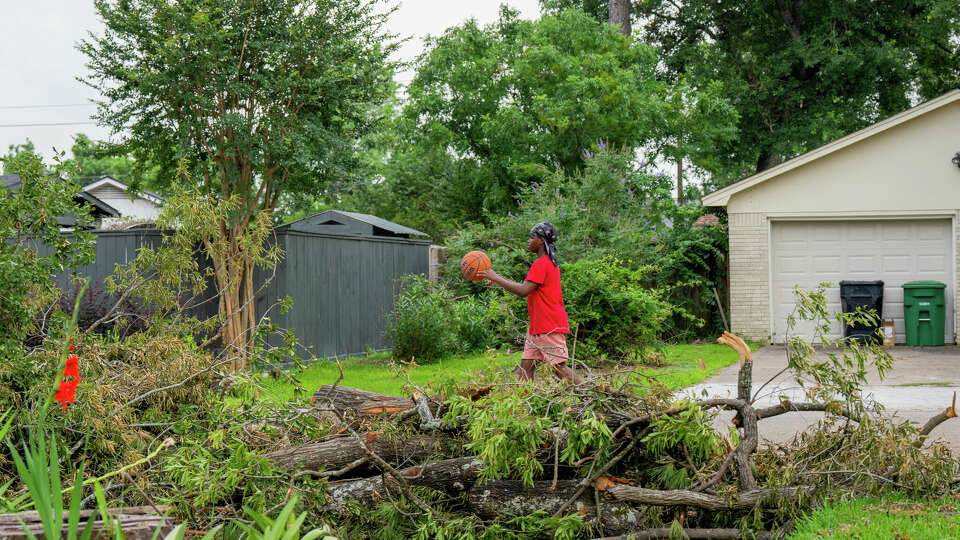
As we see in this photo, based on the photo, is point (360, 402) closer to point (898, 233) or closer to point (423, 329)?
point (423, 329)

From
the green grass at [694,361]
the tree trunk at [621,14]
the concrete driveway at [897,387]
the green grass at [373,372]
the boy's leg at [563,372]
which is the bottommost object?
the concrete driveway at [897,387]

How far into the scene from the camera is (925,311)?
1489 cm

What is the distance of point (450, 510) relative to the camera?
476 centimetres

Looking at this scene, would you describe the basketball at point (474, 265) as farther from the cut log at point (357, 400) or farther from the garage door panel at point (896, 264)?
the garage door panel at point (896, 264)

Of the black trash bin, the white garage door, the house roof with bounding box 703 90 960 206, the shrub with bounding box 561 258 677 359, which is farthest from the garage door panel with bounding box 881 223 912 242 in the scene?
the shrub with bounding box 561 258 677 359

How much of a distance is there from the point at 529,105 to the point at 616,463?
17.8m

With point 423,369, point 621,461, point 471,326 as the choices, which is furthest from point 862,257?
point 621,461

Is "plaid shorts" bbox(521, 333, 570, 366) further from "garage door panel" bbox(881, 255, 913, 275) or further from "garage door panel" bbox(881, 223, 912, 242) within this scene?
"garage door panel" bbox(881, 223, 912, 242)

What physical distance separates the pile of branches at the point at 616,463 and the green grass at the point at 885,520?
12cm

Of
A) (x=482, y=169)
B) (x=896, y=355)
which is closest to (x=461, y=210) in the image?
(x=482, y=169)

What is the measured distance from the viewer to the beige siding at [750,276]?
51.9 feet

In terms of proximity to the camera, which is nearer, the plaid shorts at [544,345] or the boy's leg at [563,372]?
the boy's leg at [563,372]

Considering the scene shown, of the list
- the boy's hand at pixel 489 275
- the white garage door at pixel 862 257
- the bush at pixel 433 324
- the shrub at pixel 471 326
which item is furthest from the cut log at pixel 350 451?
the white garage door at pixel 862 257

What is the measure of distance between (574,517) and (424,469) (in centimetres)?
90
